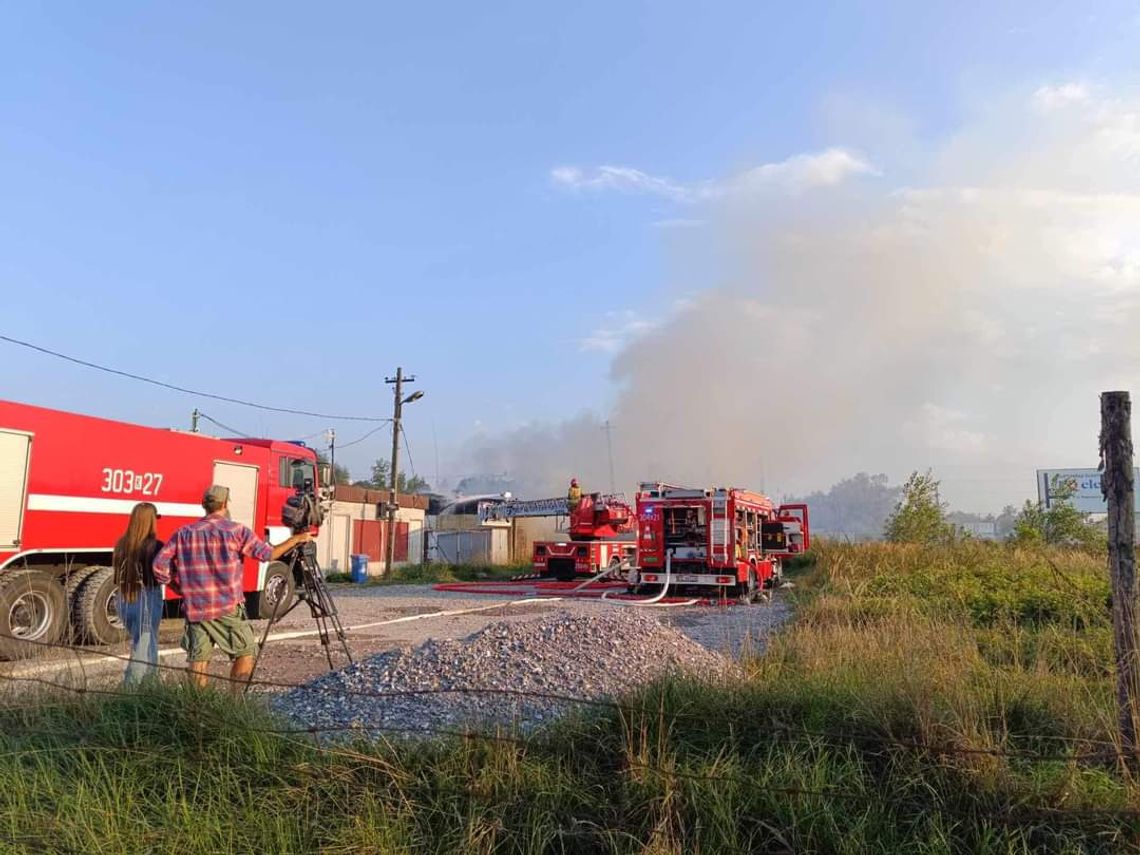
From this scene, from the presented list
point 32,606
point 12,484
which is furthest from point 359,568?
point 12,484

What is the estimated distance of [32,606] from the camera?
386 inches

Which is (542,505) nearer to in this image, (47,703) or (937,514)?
(937,514)

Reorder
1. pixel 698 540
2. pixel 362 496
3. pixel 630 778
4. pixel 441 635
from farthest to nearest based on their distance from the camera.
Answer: pixel 362 496 < pixel 698 540 < pixel 441 635 < pixel 630 778

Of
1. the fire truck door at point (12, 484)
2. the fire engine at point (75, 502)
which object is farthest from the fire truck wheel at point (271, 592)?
the fire truck door at point (12, 484)

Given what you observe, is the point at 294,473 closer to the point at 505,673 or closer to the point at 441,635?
the point at 441,635

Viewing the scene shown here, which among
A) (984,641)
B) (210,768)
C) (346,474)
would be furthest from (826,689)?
(346,474)

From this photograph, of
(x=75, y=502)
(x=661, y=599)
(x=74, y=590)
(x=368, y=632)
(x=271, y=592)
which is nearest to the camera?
(x=74, y=590)

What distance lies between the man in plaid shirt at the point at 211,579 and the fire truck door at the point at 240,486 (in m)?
7.39

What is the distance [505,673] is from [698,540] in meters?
12.6

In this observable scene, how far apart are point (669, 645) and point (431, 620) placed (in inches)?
275

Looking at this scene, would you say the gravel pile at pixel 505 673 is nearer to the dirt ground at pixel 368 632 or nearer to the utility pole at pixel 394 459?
the dirt ground at pixel 368 632

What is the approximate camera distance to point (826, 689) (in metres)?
4.99

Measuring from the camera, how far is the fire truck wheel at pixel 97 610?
10289 mm

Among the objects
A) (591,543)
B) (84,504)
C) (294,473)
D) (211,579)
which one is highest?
(294,473)
